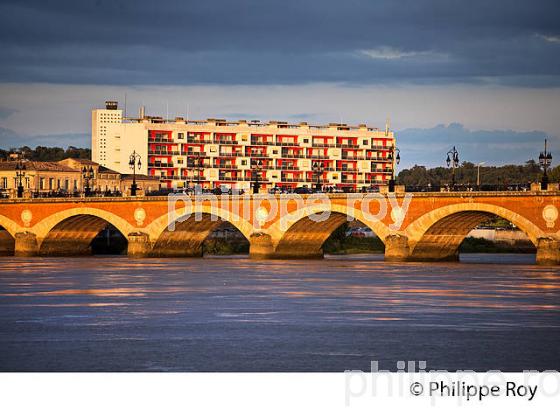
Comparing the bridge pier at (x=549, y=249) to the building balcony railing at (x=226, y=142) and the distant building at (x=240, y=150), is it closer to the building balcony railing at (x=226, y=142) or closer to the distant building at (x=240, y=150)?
the distant building at (x=240, y=150)

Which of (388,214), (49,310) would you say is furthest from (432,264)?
(49,310)

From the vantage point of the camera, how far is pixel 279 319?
163ft

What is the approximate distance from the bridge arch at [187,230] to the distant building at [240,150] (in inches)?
1783

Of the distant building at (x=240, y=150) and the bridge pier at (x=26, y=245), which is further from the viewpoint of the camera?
the distant building at (x=240, y=150)

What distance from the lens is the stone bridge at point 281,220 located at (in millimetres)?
81375

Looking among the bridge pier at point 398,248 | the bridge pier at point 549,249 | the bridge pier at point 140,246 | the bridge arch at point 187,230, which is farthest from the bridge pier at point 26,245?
the bridge pier at point 549,249

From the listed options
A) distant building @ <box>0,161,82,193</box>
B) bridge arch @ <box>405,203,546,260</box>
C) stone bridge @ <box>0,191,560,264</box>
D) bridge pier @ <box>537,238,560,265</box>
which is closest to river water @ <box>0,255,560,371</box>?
bridge pier @ <box>537,238,560,265</box>

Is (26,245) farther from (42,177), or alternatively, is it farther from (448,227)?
(448,227)

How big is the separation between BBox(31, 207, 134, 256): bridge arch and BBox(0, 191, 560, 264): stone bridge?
0.09 meters

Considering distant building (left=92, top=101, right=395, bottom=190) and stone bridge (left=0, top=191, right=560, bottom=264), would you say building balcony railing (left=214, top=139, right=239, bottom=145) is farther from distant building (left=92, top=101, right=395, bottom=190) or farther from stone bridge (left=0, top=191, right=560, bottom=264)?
stone bridge (left=0, top=191, right=560, bottom=264)

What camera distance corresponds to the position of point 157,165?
159 metres

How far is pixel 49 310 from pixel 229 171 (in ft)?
352
